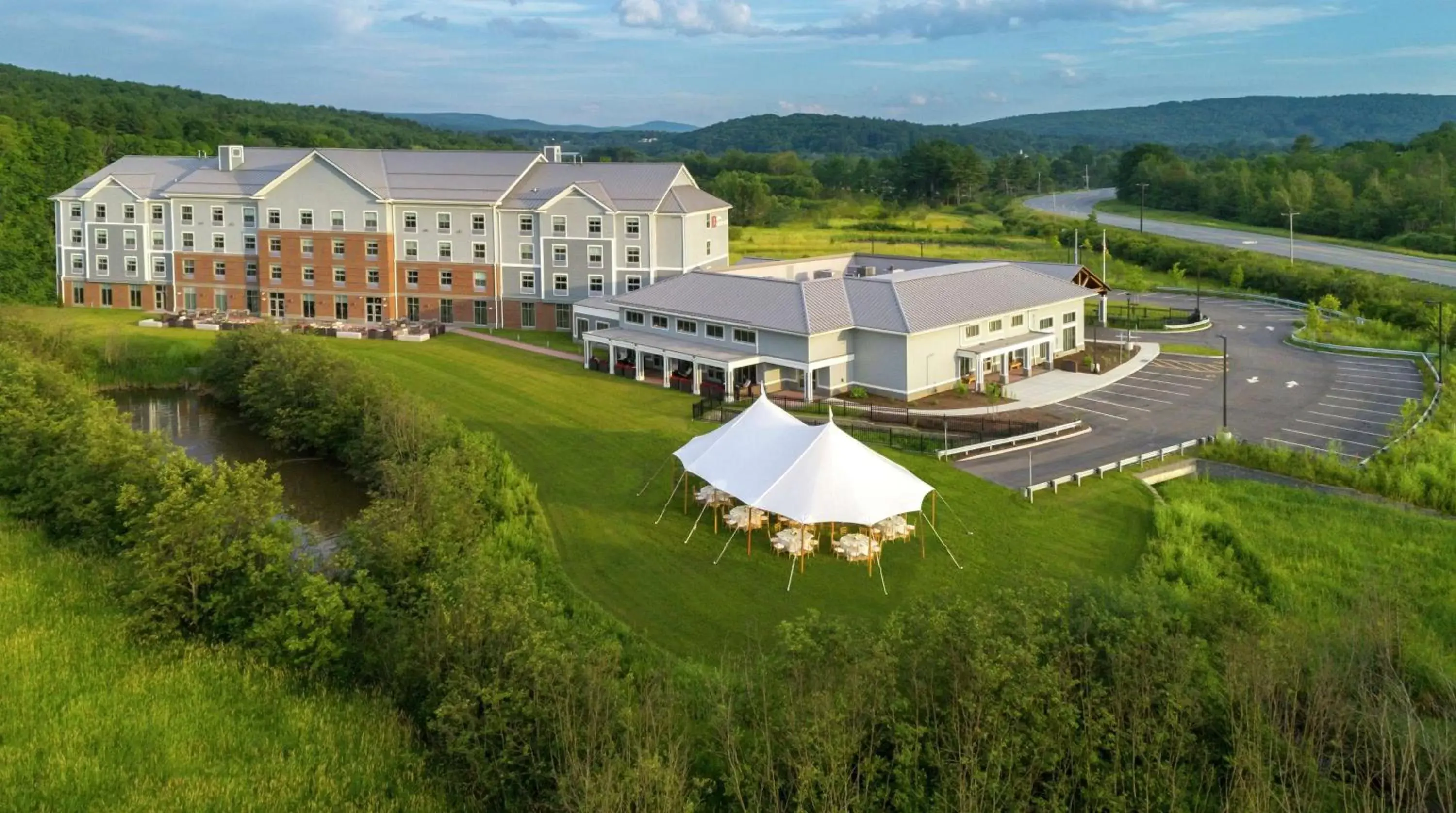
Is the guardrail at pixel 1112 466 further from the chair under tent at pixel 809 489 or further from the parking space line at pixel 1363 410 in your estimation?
the parking space line at pixel 1363 410

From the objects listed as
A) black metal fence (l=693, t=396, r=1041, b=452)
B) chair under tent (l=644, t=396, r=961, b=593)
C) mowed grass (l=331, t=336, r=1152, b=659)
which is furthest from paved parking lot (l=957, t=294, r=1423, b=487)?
chair under tent (l=644, t=396, r=961, b=593)

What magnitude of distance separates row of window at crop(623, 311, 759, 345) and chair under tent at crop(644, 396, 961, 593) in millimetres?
12714

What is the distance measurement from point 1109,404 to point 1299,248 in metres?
42.3

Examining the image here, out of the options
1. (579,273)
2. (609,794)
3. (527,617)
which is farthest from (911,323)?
(609,794)

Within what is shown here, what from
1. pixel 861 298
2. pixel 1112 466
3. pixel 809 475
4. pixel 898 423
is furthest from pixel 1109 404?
pixel 809 475

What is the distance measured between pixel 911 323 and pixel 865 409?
3.18 m

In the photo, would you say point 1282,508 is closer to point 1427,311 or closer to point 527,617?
point 527,617

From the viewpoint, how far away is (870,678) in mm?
12617

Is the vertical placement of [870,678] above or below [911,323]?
below

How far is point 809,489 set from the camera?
2066 cm

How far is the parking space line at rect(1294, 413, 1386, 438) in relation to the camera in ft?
96.7

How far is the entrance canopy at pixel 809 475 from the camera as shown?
20.3 metres

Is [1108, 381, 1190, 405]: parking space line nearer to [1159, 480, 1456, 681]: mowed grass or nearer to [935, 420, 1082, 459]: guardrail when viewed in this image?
[935, 420, 1082, 459]: guardrail

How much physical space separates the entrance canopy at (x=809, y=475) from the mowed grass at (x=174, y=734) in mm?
8255
